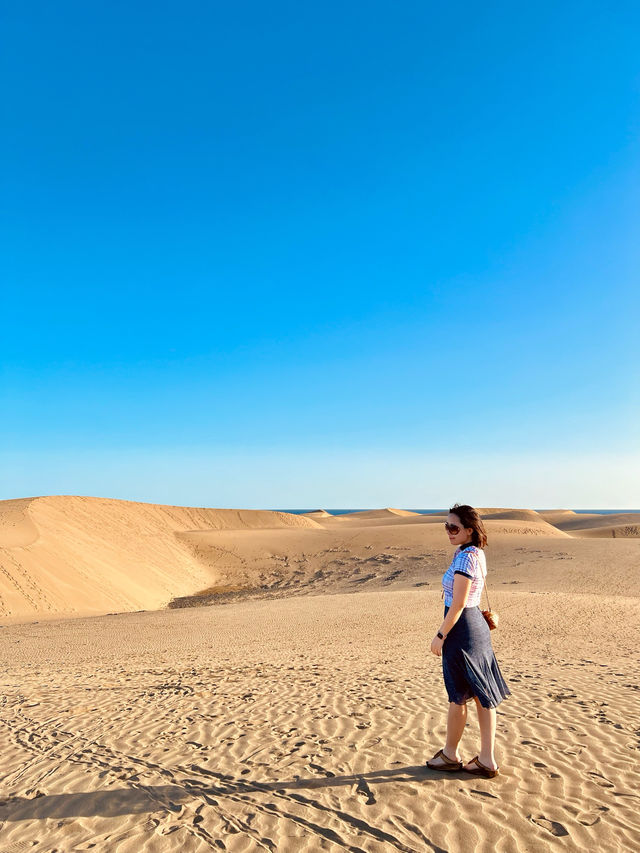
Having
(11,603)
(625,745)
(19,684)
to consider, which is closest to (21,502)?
(11,603)

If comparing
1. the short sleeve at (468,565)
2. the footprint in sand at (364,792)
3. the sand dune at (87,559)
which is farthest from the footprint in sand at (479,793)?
the sand dune at (87,559)

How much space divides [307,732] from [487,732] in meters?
2.40

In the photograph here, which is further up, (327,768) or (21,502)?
(21,502)

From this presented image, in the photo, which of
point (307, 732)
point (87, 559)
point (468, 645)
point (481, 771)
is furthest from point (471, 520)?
point (87, 559)

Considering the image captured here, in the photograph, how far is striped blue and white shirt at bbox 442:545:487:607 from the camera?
474cm

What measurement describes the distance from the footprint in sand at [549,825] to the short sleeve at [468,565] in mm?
1837

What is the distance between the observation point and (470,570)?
4738mm

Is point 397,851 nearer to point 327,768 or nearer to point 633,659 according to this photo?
point 327,768

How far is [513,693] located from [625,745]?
2281 millimetres

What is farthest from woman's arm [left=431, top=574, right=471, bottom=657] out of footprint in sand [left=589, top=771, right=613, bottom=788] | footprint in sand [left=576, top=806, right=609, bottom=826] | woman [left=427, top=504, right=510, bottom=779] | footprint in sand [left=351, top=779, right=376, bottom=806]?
footprint in sand [left=589, top=771, right=613, bottom=788]

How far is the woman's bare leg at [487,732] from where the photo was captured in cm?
482

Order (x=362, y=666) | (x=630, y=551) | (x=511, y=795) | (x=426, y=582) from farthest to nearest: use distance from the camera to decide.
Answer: (x=630, y=551)
(x=426, y=582)
(x=362, y=666)
(x=511, y=795)

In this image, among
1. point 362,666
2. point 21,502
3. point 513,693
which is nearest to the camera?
point 513,693

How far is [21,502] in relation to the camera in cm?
3884
